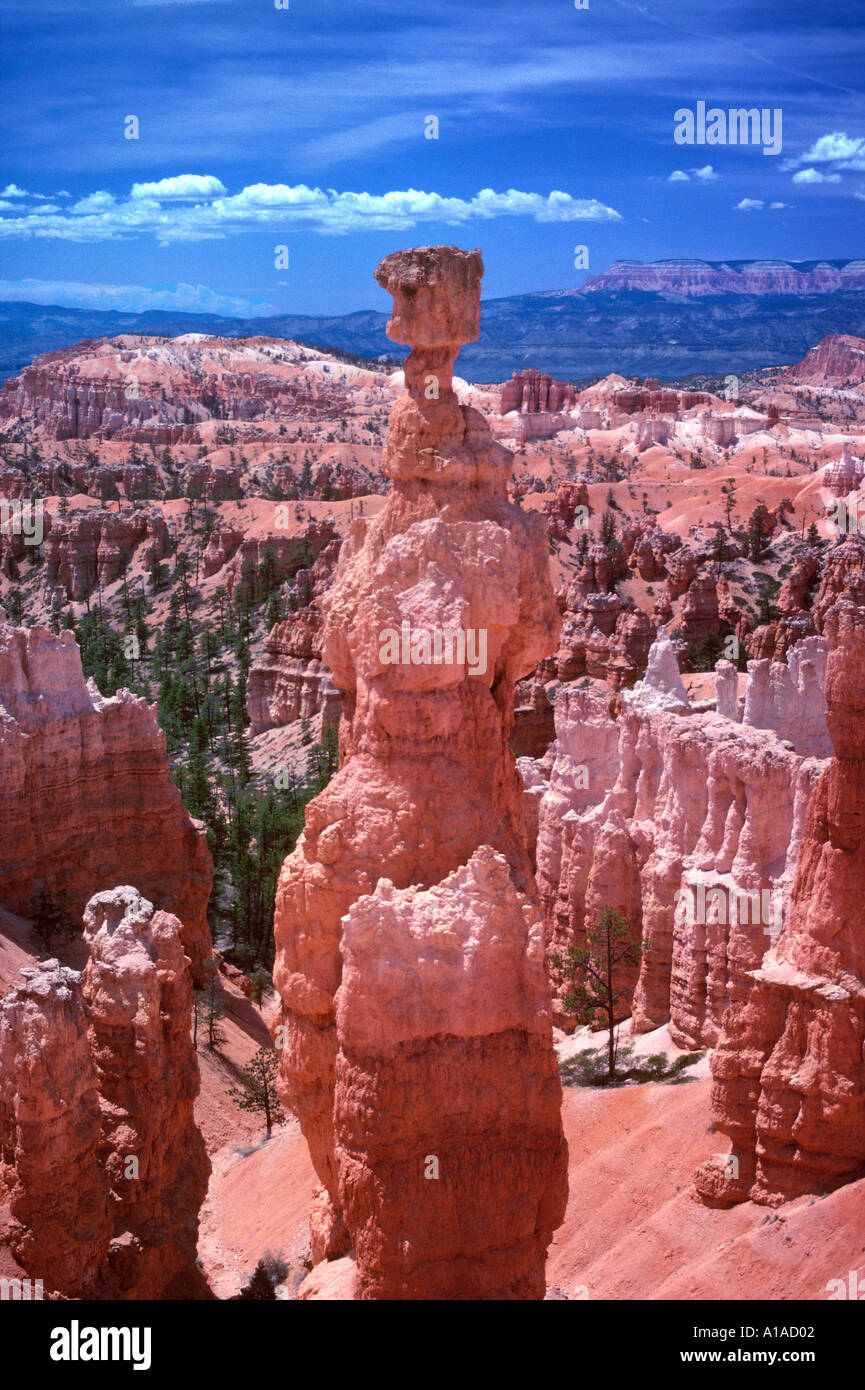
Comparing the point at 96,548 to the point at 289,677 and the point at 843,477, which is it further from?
the point at 843,477

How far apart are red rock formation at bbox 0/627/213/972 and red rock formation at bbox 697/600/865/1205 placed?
1352 cm

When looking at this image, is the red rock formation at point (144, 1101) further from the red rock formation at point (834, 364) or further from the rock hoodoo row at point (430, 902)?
the red rock formation at point (834, 364)

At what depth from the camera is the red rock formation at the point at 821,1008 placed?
11.3 m

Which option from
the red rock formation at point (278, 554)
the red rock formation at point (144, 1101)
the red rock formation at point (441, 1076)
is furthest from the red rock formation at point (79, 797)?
the red rock formation at point (278, 554)

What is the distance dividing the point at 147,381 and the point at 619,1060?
130m

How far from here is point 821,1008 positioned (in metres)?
11.6

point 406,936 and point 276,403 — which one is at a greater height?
point 276,403

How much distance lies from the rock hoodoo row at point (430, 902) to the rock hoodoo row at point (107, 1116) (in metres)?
2.12

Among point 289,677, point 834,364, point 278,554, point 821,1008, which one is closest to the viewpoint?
point 821,1008

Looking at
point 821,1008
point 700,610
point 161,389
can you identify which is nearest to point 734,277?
point 161,389

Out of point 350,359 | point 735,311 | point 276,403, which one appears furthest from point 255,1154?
point 735,311

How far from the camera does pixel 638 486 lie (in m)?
77.2

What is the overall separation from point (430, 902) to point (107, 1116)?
5333mm
